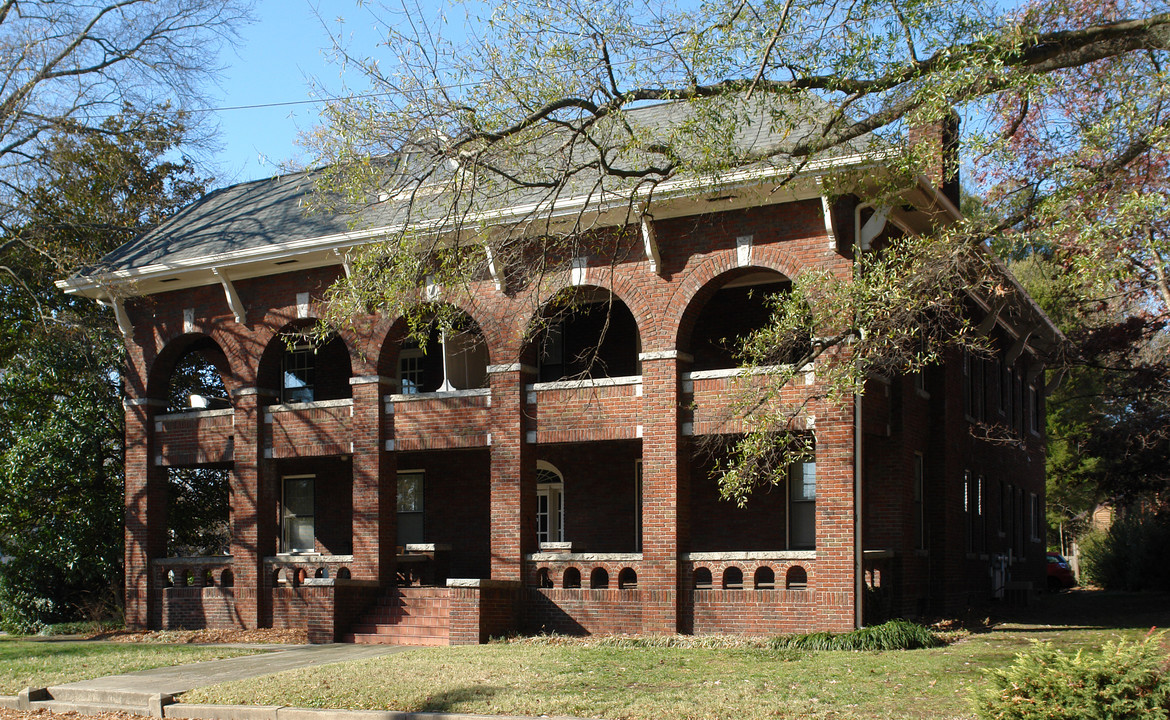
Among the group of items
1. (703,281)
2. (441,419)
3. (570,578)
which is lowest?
(570,578)

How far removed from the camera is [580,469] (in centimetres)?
2225

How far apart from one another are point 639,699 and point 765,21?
→ 7228 mm

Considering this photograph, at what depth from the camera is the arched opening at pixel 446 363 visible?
68.3 ft

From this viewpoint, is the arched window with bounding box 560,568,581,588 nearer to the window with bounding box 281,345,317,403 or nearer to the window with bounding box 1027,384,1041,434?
the window with bounding box 281,345,317,403

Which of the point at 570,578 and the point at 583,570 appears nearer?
the point at 583,570

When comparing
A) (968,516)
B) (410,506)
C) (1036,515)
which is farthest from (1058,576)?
(410,506)

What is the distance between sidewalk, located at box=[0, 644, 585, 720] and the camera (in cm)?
1127

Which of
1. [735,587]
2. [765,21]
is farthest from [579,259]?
[765,21]

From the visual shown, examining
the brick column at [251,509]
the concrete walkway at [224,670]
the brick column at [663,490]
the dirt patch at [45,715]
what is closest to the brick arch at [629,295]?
the brick column at [663,490]

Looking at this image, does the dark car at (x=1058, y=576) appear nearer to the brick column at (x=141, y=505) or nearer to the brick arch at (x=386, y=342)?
the brick arch at (x=386, y=342)

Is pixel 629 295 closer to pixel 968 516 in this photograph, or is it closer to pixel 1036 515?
pixel 968 516

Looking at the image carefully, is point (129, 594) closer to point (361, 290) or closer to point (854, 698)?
point (361, 290)

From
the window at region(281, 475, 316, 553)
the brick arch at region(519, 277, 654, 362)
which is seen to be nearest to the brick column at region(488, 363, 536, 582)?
the brick arch at region(519, 277, 654, 362)

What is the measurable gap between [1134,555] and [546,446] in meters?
→ 22.7
